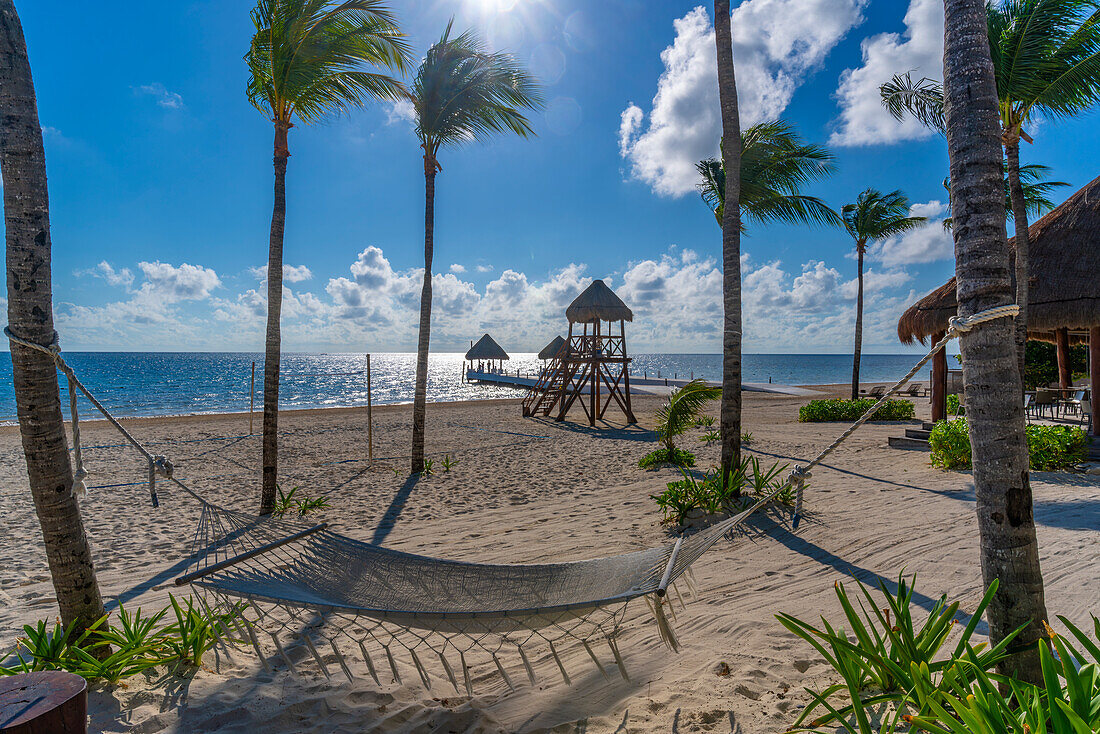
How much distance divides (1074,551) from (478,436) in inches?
367

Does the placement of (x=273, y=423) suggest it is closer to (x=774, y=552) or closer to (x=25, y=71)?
(x=25, y=71)

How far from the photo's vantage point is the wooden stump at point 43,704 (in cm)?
130

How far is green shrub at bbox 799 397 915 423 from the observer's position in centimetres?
1171

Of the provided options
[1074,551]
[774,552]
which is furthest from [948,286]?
[774,552]

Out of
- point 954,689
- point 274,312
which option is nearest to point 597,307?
point 274,312

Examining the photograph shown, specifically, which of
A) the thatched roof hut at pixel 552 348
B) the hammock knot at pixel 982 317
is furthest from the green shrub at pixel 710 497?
the thatched roof hut at pixel 552 348

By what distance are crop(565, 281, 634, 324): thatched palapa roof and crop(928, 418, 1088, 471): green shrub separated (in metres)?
8.50

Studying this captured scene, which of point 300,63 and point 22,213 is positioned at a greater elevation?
point 300,63

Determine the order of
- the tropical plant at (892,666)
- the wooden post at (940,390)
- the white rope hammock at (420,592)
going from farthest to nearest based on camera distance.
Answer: the wooden post at (940,390)
the white rope hammock at (420,592)
the tropical plant at (892,666)

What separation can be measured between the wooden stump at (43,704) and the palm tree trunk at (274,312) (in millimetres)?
3874

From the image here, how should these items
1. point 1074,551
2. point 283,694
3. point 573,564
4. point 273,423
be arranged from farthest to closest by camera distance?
point 273,423 → point 1074,551 → point 573,564 → point 283,694

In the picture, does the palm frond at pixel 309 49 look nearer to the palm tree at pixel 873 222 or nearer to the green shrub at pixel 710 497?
the green shrub at pixel 710 497

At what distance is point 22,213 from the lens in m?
2.09

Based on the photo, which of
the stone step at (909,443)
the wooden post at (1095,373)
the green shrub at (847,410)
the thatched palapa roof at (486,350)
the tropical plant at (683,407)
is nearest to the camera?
the wooden post at (1095,373)
